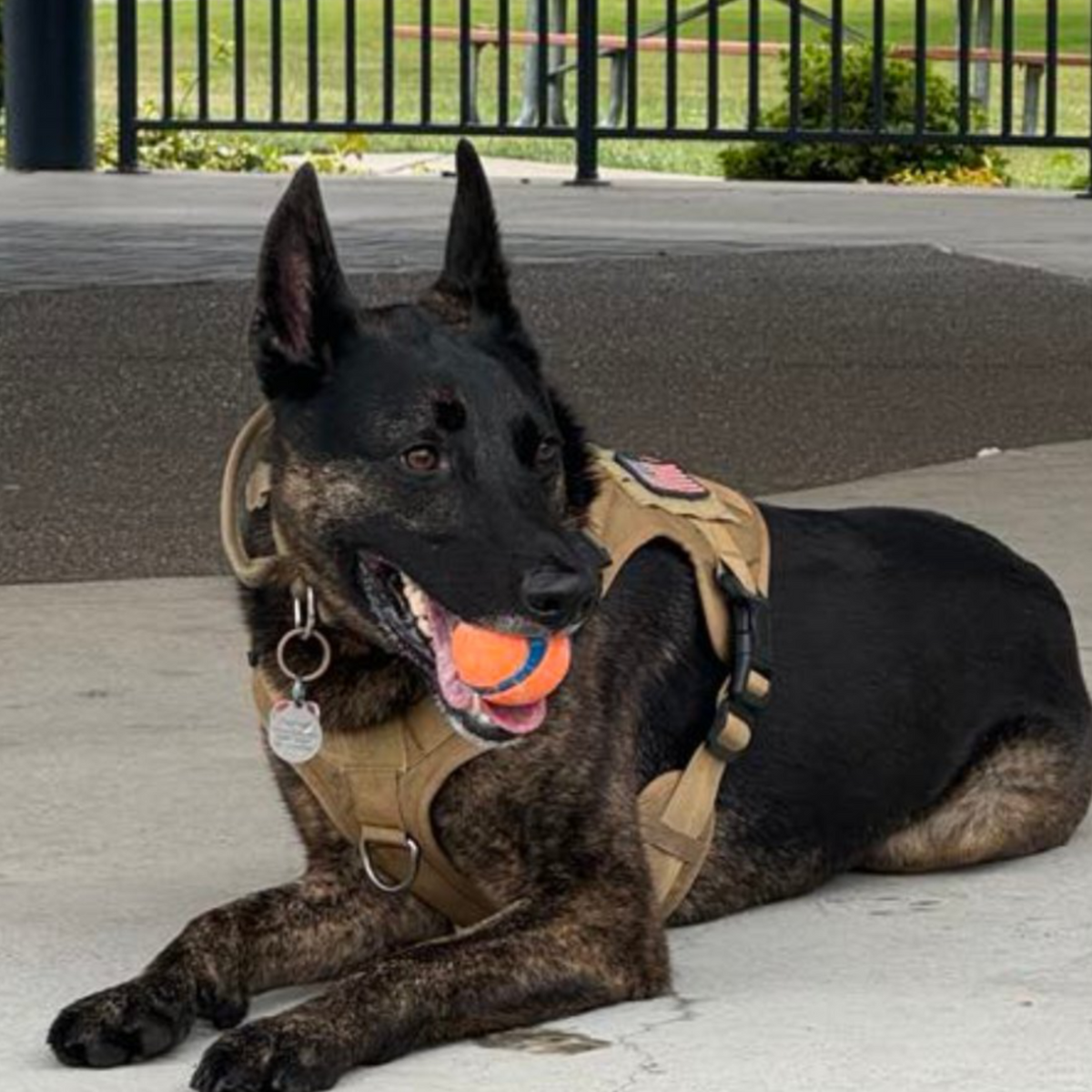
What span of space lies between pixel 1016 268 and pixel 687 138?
3.95 m

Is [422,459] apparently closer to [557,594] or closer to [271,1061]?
[557,594]

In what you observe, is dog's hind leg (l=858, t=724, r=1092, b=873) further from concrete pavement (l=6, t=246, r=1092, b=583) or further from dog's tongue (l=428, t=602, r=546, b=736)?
concrete pavement (l=6, t=246, r=1092, b=583)

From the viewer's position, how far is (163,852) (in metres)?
5.61

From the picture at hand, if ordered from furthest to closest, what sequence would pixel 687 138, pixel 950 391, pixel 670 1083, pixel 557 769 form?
pixel 687 138, pixel 950 391, pixel 557 769, pixel 670 1083

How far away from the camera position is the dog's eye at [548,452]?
4.68m

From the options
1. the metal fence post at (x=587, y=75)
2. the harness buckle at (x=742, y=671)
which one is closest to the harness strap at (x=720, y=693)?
the harness buckle at (x=742, y=671)

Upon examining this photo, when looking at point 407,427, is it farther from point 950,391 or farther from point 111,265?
point 111,265

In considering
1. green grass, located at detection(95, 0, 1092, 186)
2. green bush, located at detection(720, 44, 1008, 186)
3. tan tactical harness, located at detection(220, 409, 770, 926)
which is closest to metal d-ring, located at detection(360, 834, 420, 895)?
tan tactical harness, located at detection(220, 409, 770, 926)

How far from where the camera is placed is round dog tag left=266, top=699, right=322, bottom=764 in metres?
4.73

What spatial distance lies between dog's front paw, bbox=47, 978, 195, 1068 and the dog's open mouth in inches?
19.7

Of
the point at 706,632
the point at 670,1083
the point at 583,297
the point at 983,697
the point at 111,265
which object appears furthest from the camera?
the point at 111,265

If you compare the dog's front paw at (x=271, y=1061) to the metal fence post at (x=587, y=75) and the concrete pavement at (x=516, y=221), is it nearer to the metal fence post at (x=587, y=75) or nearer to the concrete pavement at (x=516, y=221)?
the concrete pavement at (x=516, y=221)

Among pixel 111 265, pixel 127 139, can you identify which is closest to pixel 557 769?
pixel 111 265

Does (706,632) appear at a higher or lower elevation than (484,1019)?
higher
